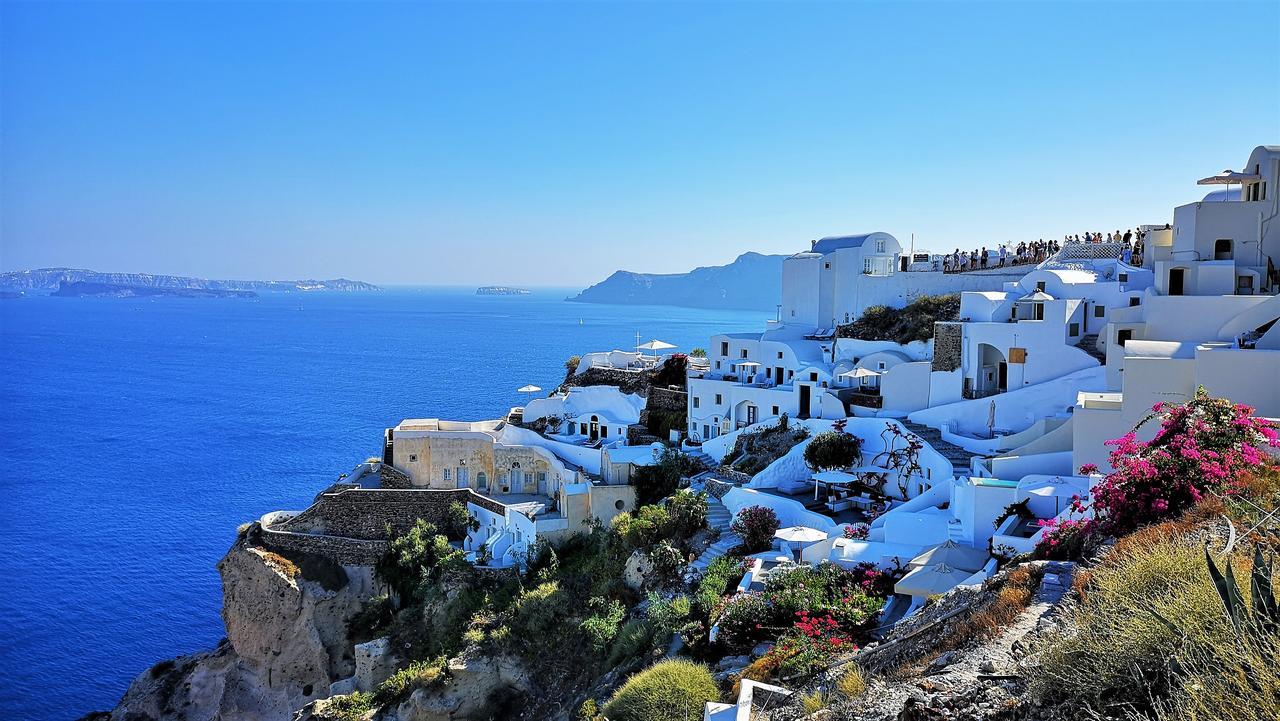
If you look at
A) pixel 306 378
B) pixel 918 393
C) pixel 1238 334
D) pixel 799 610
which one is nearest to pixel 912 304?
pixel 918 393

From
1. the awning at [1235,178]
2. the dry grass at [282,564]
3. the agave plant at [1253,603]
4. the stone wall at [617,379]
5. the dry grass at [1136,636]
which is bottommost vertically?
the dry grass at [282,564]

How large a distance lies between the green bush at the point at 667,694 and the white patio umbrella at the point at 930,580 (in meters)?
3.70

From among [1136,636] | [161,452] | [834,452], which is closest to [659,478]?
[834,452]

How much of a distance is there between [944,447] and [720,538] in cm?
641

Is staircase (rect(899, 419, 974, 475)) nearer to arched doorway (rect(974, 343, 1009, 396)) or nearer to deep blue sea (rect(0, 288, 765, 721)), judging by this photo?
arched doorway (rect(974, 343, 1009, 396))

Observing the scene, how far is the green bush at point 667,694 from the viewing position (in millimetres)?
13047

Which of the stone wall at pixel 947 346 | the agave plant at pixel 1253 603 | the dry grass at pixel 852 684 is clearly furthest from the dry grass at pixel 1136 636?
the stone wall at pixel 947 346

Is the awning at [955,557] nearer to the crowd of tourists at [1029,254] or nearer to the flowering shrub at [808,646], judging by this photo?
the flowering shrub at [808,646]

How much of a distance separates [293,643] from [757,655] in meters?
19.6

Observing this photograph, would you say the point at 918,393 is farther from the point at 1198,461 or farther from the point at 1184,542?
the point at 1184,542

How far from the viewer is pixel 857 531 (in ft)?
62.1

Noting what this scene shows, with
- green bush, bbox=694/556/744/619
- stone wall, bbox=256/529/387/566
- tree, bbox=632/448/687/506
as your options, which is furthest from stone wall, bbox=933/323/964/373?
stone wall, bbox=256/529/387/566

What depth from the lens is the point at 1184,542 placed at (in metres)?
8.28

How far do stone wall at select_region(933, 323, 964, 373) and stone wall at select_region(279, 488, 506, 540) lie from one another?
15328 millimetres
